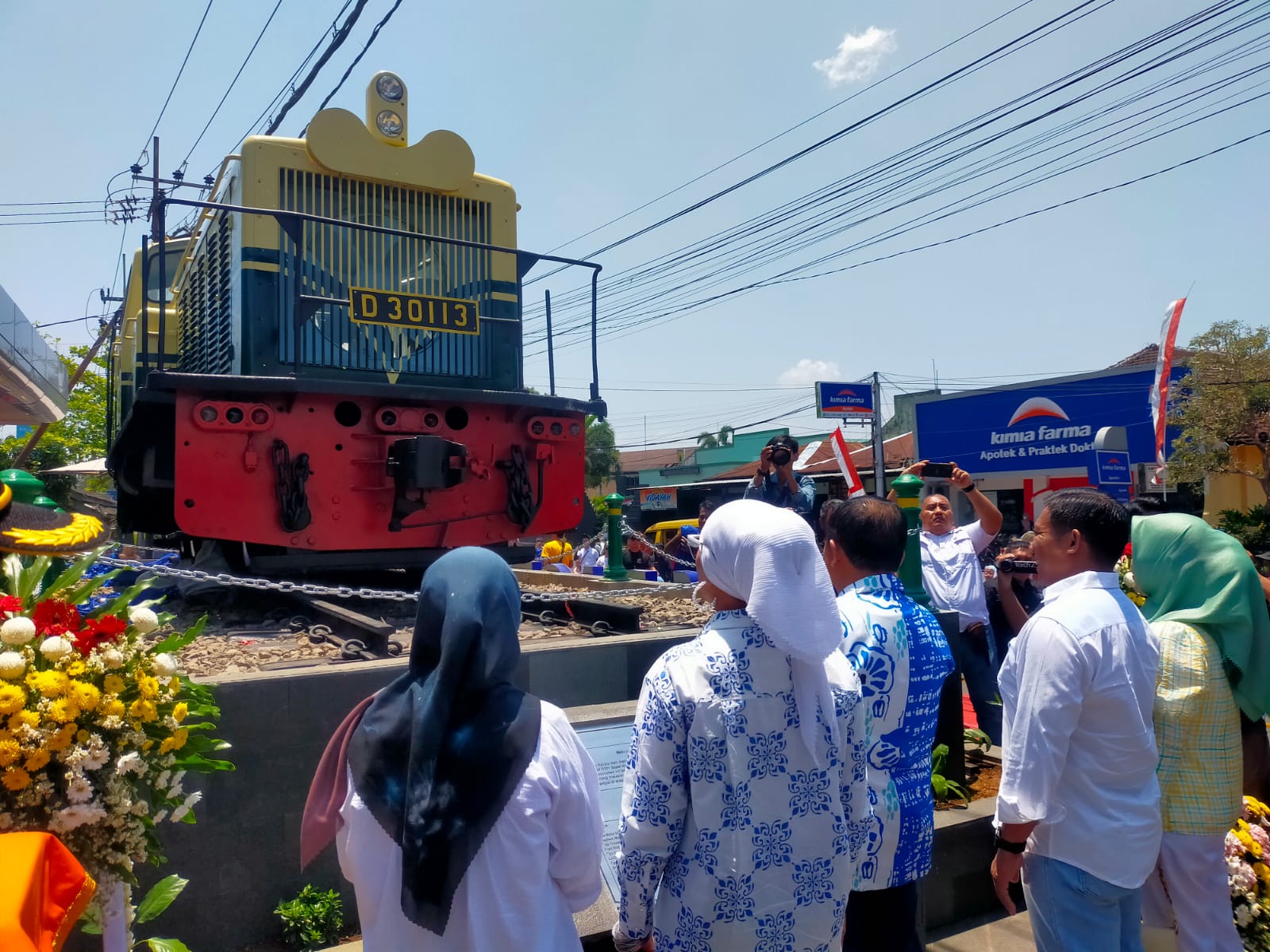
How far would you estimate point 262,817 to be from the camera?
10.1ft

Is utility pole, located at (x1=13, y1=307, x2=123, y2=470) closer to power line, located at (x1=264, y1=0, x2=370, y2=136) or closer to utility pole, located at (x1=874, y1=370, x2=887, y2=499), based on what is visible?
power line, located at (x1=264, y1=0, x2=370, y2=136)

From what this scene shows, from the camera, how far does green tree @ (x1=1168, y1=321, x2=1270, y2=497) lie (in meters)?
17.2

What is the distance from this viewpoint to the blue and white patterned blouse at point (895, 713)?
216cm

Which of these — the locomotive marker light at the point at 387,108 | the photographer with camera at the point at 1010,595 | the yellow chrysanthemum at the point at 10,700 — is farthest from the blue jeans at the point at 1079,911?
the locomotive marker light at the point at 387,108

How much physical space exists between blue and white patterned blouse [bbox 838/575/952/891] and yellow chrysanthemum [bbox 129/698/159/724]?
62.1 inches

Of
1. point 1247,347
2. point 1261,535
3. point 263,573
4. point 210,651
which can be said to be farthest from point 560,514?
point 1247,347

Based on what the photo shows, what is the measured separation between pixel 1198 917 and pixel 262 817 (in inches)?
114

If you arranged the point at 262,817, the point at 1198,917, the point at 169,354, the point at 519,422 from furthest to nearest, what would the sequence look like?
the point at 169,354
the point at 519,422
the point at 262,817
the point at 1198,917

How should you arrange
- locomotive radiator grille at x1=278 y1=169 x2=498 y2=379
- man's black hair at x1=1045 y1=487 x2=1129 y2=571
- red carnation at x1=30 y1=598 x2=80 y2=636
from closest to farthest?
red carnation at x1=30 y1=598 x2=80 y2=636
man's black hair at x1=1045 y1=487 x2=1129 y2=571
locomotive radiator grille at x1=278 y1=169 x2=498 y2=379

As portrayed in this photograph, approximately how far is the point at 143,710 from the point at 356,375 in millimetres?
4275

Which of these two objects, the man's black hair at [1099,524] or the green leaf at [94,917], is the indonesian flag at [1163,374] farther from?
the green leaf at [94,917]

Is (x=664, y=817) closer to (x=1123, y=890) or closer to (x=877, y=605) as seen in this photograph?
(x=877, y=605)

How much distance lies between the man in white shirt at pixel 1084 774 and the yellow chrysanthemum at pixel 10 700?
2.15 meters

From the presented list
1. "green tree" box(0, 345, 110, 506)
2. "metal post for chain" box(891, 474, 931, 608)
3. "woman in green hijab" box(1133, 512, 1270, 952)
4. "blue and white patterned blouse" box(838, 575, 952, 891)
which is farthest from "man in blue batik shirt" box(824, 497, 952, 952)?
"green tree" box(0, 345, 110, 506)
